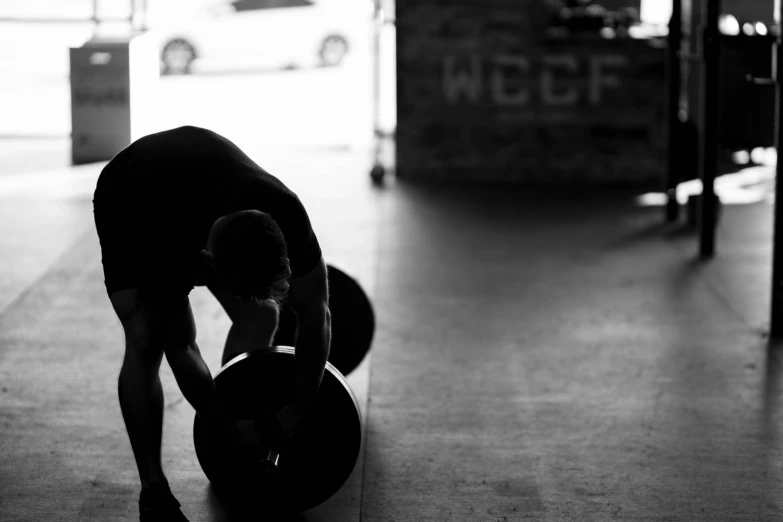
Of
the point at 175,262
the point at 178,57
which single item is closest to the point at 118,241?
the point at 175,262

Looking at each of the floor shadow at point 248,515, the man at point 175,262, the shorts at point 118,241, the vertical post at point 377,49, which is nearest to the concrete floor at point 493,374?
the floor shadow at point 248,515

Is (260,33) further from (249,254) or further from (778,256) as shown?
(249,254)

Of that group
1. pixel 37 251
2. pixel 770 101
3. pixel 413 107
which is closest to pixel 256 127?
pixel 413 107

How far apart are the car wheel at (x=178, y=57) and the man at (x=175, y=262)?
12168 mm

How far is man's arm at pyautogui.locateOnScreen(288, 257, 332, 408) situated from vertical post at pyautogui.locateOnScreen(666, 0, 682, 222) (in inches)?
198

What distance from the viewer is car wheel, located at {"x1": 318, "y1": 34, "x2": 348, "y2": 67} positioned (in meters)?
15.6

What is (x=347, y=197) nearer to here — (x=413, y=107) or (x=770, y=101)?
(x=413, y=107)

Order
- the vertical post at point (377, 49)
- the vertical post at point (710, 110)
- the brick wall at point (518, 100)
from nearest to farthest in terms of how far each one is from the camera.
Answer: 1. the vertical post at point (710, 110)
2. the brick wall at point (518, 100)
3. the vertical post at point (377, 49)

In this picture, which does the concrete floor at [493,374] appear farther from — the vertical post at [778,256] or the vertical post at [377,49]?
the vertical post at [377,49]

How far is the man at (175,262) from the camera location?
2.94 m

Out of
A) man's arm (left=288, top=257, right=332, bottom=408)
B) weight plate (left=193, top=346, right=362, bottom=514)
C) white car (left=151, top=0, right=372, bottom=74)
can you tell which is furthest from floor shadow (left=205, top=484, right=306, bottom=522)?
white car (left=151, top=0, right=372, bottom=74)

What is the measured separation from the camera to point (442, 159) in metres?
9.31

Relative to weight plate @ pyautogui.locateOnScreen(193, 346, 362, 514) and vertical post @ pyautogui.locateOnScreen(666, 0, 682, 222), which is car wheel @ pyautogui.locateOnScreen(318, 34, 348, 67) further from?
weight plate @ pyautogui.locateOnScreen(193, 346, 362, 514)

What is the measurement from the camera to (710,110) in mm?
6438
